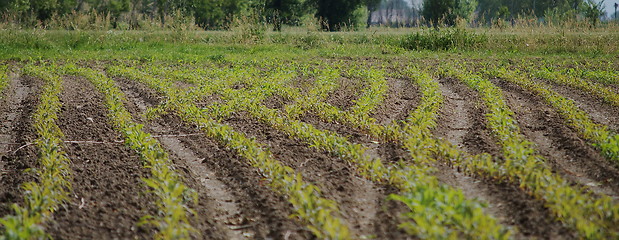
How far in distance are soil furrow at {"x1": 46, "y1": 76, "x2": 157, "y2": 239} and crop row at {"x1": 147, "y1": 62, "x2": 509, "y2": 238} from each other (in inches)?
82.0

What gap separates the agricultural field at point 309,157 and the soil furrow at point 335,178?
0.02 meters

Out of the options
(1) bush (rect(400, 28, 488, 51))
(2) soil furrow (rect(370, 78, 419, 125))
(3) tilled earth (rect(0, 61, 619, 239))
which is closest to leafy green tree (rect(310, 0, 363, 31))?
(1) bush (rect(400, 28, 488, 51))

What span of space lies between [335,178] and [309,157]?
2.97 feet

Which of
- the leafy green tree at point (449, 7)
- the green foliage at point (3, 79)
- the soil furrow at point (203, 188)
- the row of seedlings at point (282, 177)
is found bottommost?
the leafy green tree at point (449, 7)

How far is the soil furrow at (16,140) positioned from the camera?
20.9ft

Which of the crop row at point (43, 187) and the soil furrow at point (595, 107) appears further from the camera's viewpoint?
the soil furrow at point (595, 107)

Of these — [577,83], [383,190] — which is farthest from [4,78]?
[577,83]

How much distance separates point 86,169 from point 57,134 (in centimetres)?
153

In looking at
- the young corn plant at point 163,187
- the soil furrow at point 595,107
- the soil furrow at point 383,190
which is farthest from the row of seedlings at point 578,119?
the young corn plant at point 163,187

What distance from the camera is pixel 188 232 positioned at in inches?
205

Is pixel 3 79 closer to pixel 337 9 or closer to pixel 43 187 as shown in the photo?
pixel 43 187

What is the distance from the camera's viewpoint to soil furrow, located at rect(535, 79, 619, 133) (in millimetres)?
9711

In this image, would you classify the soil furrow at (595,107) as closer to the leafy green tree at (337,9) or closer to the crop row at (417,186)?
the crop row at (417,186)

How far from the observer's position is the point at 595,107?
36.1 feet
